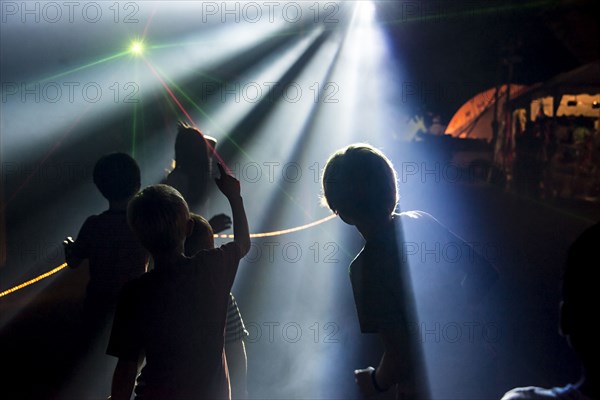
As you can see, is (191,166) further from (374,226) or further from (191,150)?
(374,226)

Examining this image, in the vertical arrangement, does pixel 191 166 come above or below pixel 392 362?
above

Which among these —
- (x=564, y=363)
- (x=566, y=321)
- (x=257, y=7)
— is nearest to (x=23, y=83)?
(x=257, y=7)

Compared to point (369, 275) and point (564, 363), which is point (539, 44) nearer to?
point (564, 363)

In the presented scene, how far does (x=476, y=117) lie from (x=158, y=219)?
27.4m

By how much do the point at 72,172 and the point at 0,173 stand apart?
8.29 ft

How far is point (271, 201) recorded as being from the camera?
13.6 metres

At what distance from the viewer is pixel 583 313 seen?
1274 mm

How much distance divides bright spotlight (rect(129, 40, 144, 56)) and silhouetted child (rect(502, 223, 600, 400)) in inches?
361

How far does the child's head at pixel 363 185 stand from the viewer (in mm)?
2131

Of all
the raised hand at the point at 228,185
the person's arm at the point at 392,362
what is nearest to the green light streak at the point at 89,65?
the raised hand at the point at 228,185

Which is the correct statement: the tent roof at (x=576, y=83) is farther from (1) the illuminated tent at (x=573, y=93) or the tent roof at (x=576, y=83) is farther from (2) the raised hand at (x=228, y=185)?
(2) the raised hand at (x=228, y=185)

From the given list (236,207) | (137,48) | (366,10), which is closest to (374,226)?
(236,207)

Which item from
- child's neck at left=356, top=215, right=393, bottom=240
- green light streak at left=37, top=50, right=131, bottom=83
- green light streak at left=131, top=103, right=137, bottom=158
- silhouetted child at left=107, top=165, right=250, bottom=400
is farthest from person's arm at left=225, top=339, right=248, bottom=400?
green light streak at left=131, top=103, right=137, bottom=158

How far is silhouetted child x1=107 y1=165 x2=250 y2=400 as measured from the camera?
2141mm
